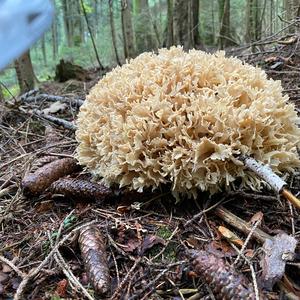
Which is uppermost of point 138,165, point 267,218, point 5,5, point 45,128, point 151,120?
point 5,5

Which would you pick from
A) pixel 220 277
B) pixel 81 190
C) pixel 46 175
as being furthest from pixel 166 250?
pixel 46 175

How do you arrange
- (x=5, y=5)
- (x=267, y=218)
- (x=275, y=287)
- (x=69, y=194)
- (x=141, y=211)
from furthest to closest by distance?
(x=69, y=194) → (x=141, y=211) → (x=267, y=218) → (x=275, y=287) → (x=5, y=5)

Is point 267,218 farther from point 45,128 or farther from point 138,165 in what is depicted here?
point 45,128

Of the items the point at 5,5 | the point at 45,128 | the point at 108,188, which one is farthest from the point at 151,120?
the point at 45,128

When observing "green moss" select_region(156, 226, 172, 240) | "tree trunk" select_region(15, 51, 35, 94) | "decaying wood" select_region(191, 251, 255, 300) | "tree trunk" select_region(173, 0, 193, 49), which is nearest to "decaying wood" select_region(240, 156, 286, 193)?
"decaying wood" select_region(191, 251, 255, 300)

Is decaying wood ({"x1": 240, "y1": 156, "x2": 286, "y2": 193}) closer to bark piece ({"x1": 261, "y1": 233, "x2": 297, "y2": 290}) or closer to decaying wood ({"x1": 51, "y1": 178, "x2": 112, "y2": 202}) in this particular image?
bark piece ({"x1": 261, "y1": 233, "x2": 297, "y2": 290})

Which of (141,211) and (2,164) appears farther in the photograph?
(2,164)

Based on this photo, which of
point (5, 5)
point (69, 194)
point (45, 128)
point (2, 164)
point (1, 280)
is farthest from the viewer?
point (45, 128)
